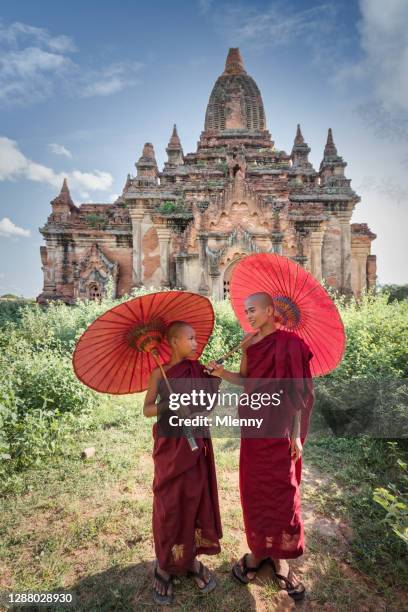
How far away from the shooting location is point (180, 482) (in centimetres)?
248

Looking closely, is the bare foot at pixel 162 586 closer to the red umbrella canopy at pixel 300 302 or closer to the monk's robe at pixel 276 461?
the monk's robe at pixel 276 461

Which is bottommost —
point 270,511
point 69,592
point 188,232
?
point 69,592

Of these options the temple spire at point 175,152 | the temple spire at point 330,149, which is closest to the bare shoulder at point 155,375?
the temple spire at point 330,149

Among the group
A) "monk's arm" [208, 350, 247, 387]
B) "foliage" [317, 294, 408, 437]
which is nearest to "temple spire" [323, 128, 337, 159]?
"foliage" [317, 294, 408, 437]

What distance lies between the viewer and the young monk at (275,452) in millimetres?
2482

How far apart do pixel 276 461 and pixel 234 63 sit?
2689 cm

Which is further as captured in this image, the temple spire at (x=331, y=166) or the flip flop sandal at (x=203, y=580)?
the temple spire at (x=331, y=166)

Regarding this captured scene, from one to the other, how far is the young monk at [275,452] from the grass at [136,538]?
1.45 ft

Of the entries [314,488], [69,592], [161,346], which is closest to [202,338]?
[161,346]

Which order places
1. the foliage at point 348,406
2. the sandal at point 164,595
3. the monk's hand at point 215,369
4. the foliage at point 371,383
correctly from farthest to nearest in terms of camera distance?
the foliage at point 371,383, the foliage at point 348,406, the sandal at point 164,595, the monk's hand at point 215,369

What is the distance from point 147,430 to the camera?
19.3 ft

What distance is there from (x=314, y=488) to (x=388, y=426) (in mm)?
1360

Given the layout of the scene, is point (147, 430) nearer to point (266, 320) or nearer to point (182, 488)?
point (182, 488)

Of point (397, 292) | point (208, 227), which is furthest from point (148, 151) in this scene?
point (397, 292)
